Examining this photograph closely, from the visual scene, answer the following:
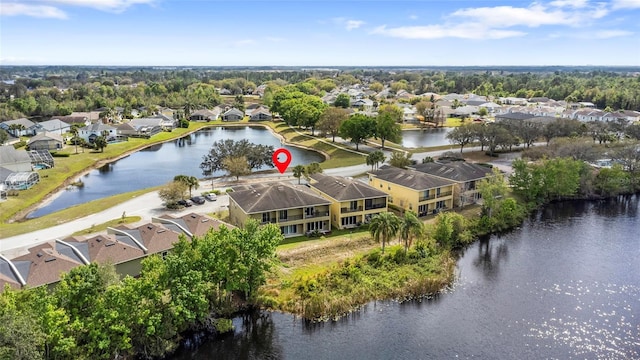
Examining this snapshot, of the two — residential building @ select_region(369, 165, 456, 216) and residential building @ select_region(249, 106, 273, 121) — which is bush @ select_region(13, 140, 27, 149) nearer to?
residential building @ select_region(249, 106, 273, 121)

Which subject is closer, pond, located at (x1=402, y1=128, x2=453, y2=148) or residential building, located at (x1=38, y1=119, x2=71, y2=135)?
pond, located at (x1=402, y1=128, x2=453, y2=148)

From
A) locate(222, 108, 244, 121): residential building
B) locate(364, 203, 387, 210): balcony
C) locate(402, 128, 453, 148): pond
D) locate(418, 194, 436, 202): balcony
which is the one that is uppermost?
locate(222, 108, 244, 121): residential building

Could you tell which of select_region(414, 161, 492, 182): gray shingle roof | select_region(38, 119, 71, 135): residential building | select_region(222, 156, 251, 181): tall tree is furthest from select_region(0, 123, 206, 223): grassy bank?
select_region(414, 161, 492, 182): gray shingle roof

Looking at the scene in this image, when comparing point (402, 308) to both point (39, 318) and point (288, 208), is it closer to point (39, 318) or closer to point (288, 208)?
point (288, 208)

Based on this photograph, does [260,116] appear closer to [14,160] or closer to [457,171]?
[14,160]

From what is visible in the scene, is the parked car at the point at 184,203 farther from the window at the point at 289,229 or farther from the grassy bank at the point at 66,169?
the grassy bank at the point at 66,169

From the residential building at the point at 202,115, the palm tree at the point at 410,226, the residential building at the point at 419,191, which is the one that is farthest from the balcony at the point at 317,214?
the residential building at the point at 202,115

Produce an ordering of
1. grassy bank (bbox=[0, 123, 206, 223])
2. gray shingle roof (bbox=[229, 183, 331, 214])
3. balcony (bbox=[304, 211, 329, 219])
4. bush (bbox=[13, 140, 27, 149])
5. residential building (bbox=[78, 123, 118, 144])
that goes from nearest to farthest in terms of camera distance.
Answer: gray shingle roof (bbox=[229, 183, 331, 214]), balcony (bbox=[304, 211, 329, 219]), grassy bank (bbox=[0, 123, 206, 223]), bush (bbox=[13, 140, 27, 149]), residential building (bbox=[78, 123, 118, 144])

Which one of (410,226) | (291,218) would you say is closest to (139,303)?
(291,218)
